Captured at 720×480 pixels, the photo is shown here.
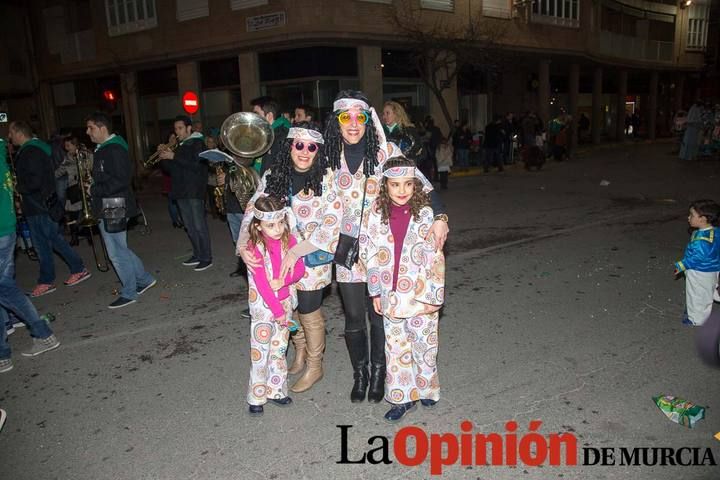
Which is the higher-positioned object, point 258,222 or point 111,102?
point 111,102

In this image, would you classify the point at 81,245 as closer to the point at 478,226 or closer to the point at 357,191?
the point at 478,226

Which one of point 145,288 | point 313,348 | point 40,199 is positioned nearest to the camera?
point 313,348

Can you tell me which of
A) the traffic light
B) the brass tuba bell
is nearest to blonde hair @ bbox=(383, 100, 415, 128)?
the brass tuba bell

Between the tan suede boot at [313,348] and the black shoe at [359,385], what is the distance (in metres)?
0.33

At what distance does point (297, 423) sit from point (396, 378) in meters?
0.74

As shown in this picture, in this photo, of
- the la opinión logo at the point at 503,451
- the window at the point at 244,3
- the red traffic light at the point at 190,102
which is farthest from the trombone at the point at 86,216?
the window at the point at 244,3

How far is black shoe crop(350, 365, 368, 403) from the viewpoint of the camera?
3902 millimetres

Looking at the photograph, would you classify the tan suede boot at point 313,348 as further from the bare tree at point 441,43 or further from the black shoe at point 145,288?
the bare tree at point 441,43

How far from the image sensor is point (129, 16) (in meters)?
22.6

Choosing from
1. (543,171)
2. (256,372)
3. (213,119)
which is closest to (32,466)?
(256,372)

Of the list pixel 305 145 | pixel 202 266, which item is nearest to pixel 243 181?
pixel 305 145

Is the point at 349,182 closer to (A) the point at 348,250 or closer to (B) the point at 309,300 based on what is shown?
(A) the point at 348,250

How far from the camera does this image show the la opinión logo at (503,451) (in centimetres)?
315

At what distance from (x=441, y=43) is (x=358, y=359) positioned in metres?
18.5
